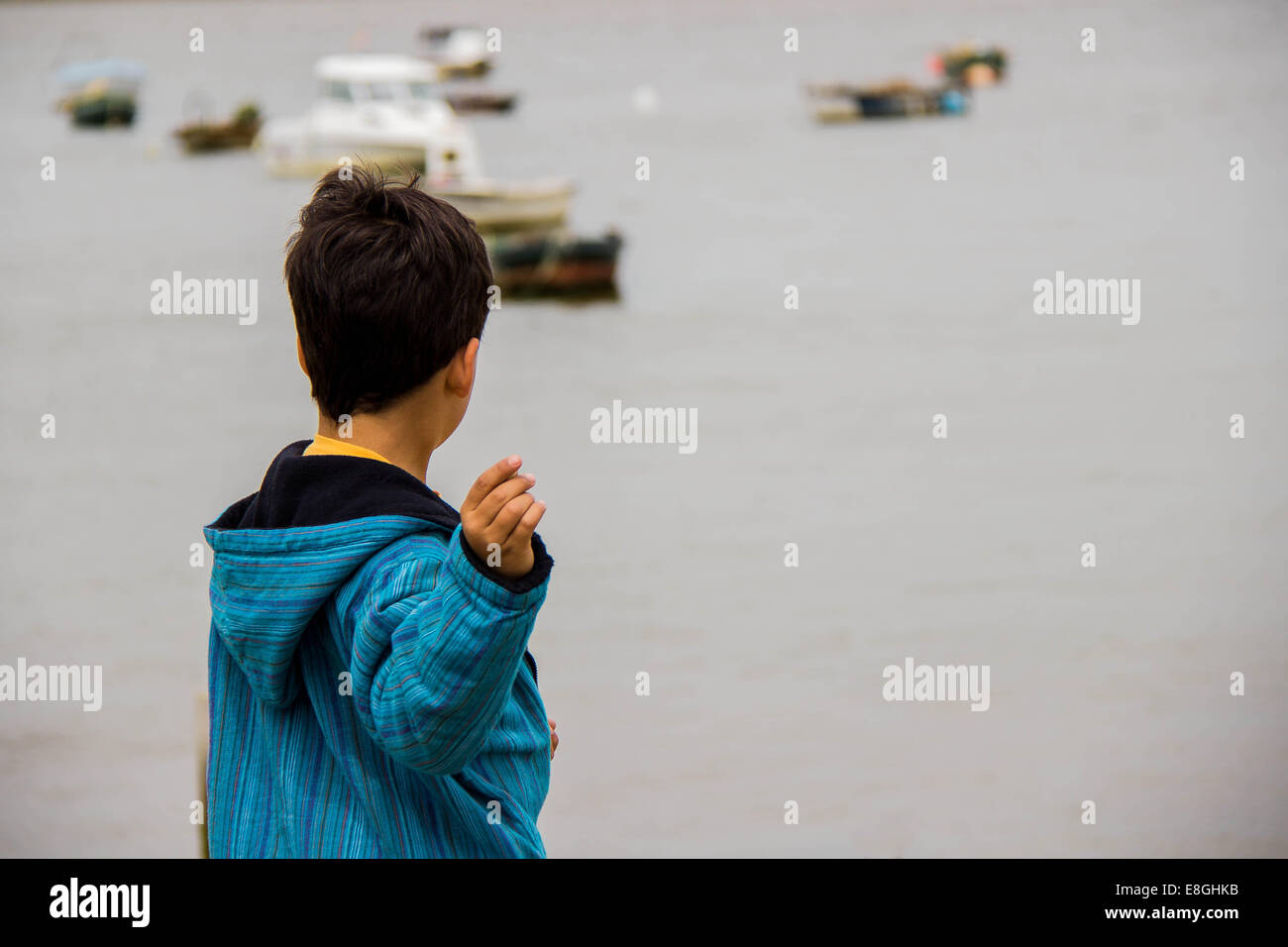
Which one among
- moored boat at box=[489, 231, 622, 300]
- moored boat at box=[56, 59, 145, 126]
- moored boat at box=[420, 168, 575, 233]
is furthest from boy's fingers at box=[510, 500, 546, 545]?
moored boat at box=[56, 59, 145, 126]

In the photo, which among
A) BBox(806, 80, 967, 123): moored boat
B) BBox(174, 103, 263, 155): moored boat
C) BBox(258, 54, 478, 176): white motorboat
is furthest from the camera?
BBox(806, 80, 967, 123): moored boat

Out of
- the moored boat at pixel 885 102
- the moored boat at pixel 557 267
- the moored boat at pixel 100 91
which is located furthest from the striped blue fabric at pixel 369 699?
the moored boat at pixel 885 102

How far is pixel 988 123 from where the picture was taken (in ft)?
104

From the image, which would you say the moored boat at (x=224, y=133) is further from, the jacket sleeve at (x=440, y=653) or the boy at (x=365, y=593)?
the jacket sleeve at (x=440, y=653)

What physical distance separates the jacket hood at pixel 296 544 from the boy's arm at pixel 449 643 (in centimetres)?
7

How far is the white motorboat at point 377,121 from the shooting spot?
21.4 m

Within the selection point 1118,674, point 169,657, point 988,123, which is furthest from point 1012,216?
point 169,657

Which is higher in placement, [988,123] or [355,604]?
[988,123]

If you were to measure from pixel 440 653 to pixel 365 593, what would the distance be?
0.13 metres

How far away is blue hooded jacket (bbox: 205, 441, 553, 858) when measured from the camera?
1.19m

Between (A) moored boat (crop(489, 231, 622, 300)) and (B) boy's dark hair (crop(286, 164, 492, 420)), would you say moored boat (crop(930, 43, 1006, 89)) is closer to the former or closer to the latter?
(A) moored boat (crop(489, 231, 622, 300))

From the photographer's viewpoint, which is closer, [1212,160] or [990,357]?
[990,357]

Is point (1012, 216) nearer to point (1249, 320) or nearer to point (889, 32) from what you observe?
point (1249, 320)
